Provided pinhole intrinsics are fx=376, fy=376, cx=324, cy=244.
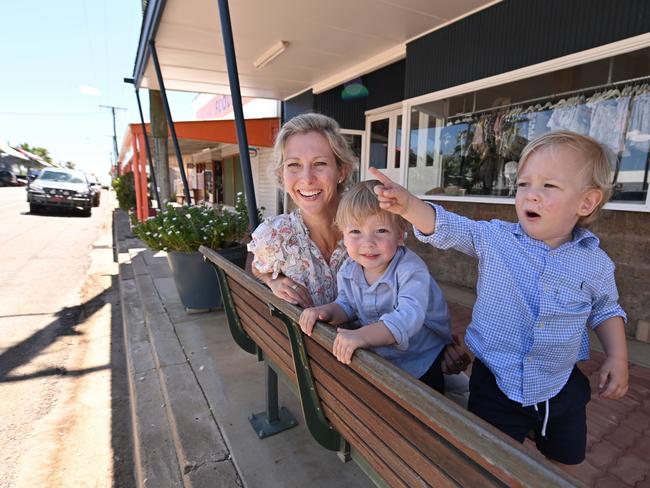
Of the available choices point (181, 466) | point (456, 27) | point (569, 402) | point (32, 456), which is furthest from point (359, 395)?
point (456, 27)

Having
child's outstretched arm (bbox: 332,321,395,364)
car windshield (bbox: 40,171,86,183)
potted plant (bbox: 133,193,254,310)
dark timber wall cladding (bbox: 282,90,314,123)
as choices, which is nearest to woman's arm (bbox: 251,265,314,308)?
child's outstretched arm (bbox: 332,321,395,364)

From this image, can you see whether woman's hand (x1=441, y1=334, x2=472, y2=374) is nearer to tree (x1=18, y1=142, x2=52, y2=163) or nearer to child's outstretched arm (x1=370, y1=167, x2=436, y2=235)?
child's outstretched arm (x1=370, y1=167, x2=436, y2=235)

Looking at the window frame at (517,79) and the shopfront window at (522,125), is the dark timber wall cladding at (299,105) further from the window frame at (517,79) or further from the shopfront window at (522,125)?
the shopfront window at (522,125)

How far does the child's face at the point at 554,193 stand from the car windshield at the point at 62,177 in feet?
50.9

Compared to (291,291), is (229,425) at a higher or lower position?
lower

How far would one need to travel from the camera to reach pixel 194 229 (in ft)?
11.2

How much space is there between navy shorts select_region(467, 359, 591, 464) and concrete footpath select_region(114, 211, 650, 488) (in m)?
0.72

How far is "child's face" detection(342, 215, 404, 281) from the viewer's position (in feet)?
4.11

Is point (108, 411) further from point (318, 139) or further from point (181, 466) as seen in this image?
point (318, 139)

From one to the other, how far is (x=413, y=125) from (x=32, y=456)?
494 cm

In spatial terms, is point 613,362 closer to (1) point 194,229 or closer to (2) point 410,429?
(2) point 410,429

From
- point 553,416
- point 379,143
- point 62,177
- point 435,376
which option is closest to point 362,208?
point 435,376

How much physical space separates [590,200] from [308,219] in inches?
43.6

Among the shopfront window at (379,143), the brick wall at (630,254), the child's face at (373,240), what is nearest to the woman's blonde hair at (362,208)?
the child's face at (373,240)
